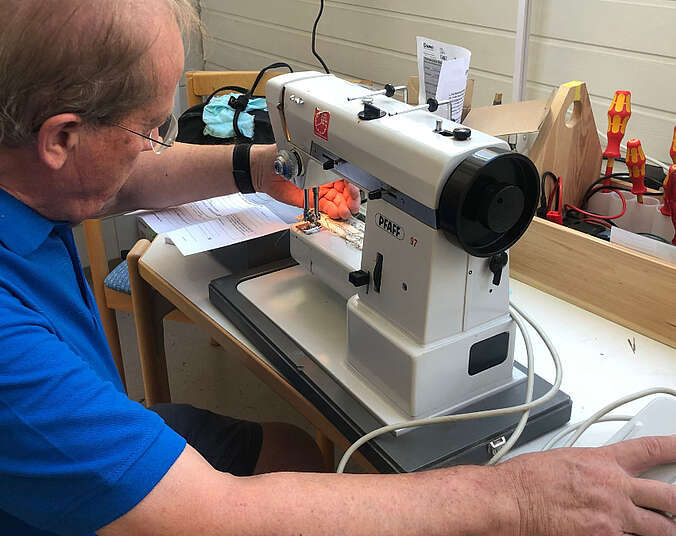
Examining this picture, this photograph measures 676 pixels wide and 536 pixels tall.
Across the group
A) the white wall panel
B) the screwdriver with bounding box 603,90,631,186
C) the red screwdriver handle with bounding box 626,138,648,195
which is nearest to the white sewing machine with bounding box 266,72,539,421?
the red screwdriver handle with bounding box 626,138,648,195

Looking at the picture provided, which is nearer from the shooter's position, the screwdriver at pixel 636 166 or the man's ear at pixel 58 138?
the man's ear at pixel 58 138

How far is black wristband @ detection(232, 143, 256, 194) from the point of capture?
1.48 meters

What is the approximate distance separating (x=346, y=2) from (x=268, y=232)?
61.2 inches

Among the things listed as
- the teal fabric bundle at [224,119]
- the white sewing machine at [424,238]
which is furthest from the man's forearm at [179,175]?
the teal fabric bundle at [224,119]

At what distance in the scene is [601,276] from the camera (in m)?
1.27

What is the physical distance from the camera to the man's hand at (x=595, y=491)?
0.77 meters

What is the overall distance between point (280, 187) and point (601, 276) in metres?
0.68

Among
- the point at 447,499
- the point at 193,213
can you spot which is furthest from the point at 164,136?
the point at 447,499

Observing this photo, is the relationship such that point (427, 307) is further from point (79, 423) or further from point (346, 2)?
point (346, 2)

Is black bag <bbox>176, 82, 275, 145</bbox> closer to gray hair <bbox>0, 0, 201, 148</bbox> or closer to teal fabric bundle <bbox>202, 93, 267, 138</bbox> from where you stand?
teal fabric bundle <bbox>202, 93, 267, 138</bbox>

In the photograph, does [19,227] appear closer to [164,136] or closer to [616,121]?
[164,136]

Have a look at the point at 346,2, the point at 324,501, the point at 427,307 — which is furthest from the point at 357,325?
the point at 346,2

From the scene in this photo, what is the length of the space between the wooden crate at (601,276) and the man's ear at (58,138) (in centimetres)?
90

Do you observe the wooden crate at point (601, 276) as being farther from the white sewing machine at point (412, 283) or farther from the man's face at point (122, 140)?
the man's face at point (122, 140)
